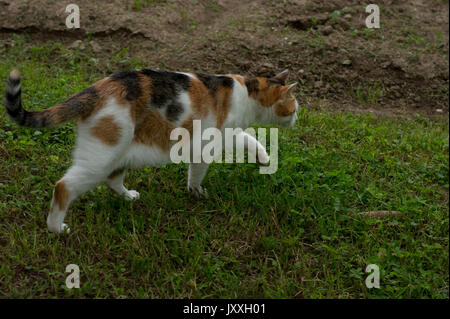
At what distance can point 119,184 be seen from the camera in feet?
13.3

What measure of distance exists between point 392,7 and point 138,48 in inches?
174

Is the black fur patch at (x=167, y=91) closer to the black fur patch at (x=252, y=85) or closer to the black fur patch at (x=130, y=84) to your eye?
the black fur patch at (x=130, y=84)

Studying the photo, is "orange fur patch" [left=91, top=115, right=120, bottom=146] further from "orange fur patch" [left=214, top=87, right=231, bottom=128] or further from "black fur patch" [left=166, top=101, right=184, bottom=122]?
"orange fur patch" [left=214, top=87, right=231, bottom=128]

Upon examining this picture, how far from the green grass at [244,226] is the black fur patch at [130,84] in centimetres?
106

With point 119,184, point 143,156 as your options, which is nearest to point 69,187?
point 143,156

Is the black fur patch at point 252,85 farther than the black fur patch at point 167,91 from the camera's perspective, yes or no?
Yes

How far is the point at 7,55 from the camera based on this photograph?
6820 mm

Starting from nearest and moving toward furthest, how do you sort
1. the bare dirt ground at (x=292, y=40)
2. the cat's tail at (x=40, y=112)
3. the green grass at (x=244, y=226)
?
1. the cat's tail at (x=40, y=112)
2. the green grass at (x=244, y=226)
3. the bare dirt ground at (x=292, y=40)

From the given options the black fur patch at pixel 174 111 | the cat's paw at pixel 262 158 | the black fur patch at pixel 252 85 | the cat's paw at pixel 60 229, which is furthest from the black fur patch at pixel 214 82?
the cat's paw at pixel 60 229

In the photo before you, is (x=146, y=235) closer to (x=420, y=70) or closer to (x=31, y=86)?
(x=31, y=86)

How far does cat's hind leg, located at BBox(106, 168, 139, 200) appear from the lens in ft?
12.9

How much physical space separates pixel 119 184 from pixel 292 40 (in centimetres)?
425

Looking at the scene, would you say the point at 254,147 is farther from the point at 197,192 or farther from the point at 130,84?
A: the point at 130,84

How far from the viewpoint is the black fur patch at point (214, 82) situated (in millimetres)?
3887
